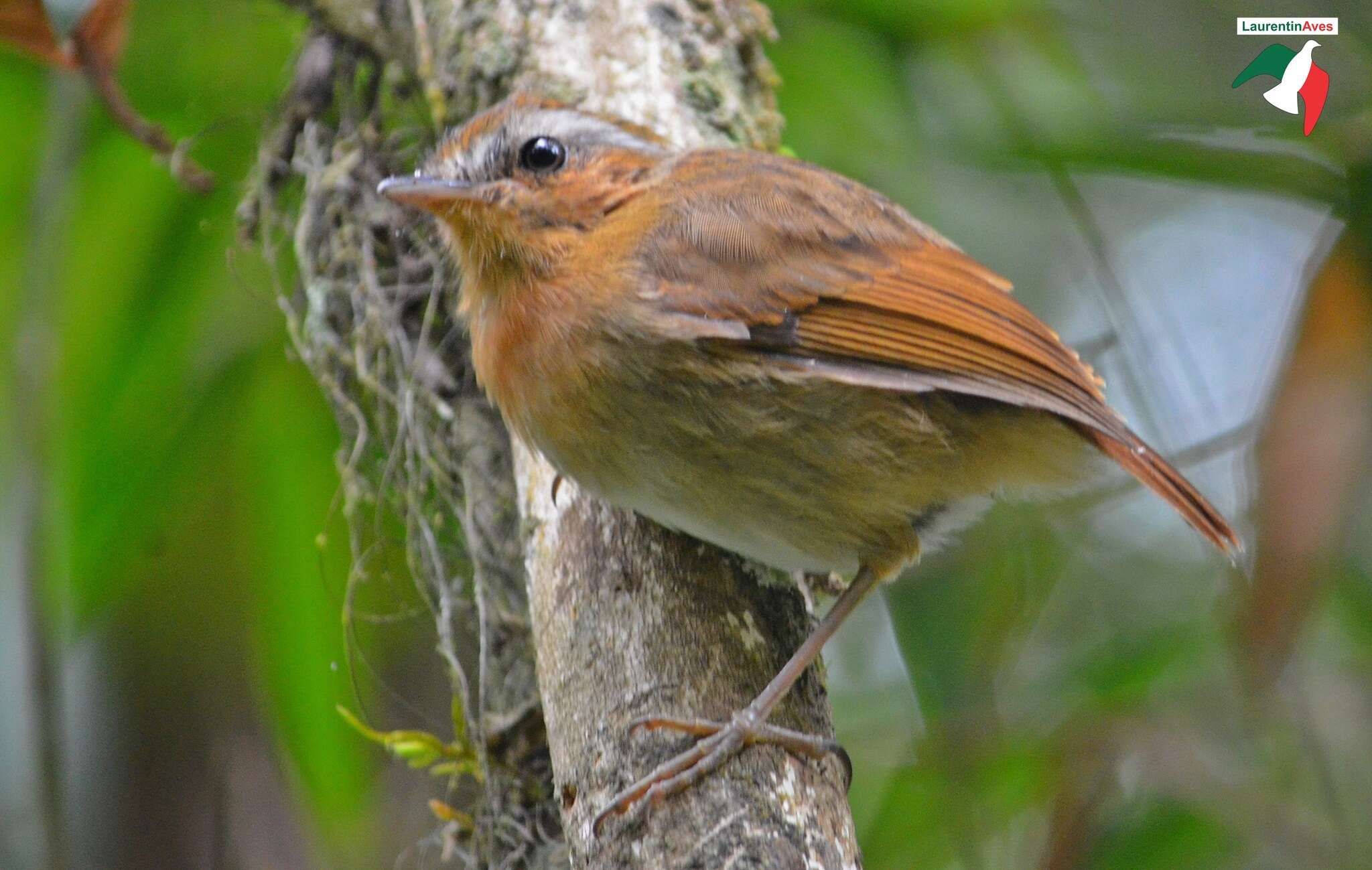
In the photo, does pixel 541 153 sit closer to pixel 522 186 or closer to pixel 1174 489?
pixel 522 186

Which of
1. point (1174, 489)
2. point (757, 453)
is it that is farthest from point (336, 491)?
point (1174, 489)

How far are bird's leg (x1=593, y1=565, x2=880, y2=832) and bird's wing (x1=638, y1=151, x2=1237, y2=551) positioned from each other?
48 centimetres

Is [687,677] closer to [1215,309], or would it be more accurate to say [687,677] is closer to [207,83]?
[207,83]

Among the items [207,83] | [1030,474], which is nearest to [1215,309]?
[1030,474]

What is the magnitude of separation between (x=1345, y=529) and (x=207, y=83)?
3032 mm

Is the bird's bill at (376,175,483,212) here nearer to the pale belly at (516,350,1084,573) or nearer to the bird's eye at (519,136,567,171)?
the bird's eye at (519,136,567,171)

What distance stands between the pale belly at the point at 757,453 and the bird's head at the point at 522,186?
1.28 ft

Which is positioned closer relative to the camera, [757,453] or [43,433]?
[757,453]

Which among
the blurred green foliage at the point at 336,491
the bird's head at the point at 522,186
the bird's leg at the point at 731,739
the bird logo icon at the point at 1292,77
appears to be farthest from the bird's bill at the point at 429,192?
the bird logo icon at the point at 1292,77

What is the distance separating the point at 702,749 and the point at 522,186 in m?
1.16

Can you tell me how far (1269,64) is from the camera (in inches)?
134

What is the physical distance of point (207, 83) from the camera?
3.31m

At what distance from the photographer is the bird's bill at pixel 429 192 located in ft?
7.55

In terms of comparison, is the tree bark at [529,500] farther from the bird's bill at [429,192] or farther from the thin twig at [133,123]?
the bird's bill at [429,192]
